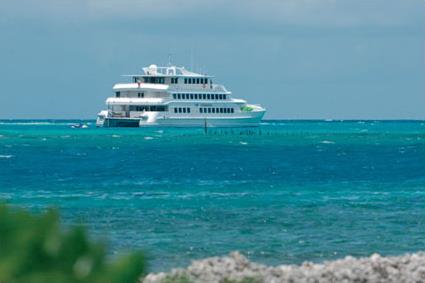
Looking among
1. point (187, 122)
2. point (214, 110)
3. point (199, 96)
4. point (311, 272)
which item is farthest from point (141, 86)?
point (311, 272)

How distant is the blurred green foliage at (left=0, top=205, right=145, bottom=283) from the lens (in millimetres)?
1265

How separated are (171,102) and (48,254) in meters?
100

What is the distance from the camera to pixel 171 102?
101375 mm

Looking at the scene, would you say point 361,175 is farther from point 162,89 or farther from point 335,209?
point 162,89

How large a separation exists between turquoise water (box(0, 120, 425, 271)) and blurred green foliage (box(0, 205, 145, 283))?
199 mm

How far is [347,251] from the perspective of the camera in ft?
53.8

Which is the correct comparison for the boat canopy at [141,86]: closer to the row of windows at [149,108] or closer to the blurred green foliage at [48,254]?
the row of windows at [149,108]

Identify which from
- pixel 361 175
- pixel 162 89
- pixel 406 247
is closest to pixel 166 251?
pixel 406 247

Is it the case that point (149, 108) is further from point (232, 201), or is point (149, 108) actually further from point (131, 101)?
point (232, 201)

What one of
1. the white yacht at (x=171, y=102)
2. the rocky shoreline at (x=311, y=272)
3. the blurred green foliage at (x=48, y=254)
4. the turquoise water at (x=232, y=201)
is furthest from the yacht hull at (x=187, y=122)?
the blurred green foliage at (x=48, y=254)

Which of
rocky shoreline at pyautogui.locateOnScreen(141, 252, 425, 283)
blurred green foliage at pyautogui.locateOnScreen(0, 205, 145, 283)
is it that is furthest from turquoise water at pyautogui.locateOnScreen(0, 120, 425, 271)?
rocky shoreline at pyautogui.locateOnScreen(141, 252, 425, 283)

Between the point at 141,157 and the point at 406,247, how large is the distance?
40.4 metres

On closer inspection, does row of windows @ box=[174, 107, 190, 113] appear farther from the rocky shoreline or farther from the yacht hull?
the rocky shoreline

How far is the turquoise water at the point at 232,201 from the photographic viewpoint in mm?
17094
